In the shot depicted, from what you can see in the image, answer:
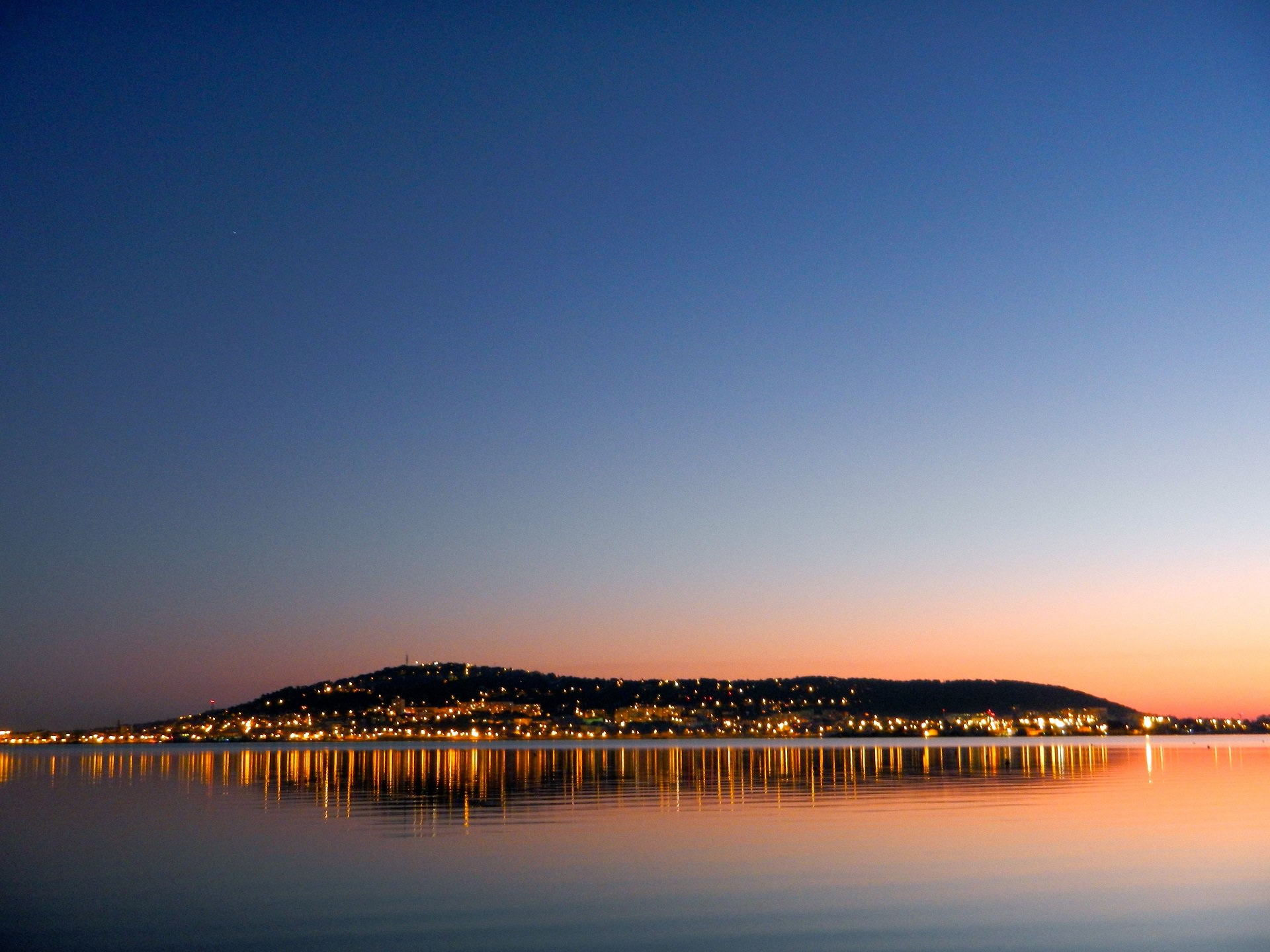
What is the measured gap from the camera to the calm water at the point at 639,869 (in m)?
16.3

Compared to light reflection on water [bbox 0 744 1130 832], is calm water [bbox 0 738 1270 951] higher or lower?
higher

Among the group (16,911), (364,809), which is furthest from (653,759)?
(16,911)

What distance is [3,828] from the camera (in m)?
30.3

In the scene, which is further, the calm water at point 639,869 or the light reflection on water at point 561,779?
the light reflection on water at point 561,779

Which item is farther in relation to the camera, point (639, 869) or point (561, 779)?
point (561, 779)

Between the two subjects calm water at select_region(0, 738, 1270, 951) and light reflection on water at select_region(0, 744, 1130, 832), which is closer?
calm water at select_region(0, 738, 1270, 951)

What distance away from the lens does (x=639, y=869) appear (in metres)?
22.3

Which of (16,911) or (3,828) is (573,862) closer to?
(16,911)

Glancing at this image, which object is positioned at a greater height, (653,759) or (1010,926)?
(1010,926)

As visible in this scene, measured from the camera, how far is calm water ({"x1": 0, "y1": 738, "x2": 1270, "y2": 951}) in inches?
643

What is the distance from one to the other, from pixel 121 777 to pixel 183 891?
152 feet

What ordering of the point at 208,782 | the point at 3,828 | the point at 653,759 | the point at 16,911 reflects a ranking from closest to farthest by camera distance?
the point at 16,911 < the point at 3,828 < the point at 208,782 < the point at 653,759

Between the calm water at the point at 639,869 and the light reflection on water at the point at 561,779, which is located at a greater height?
the calm water at the point at 639,869

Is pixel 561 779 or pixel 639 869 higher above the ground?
pixel 639 869
